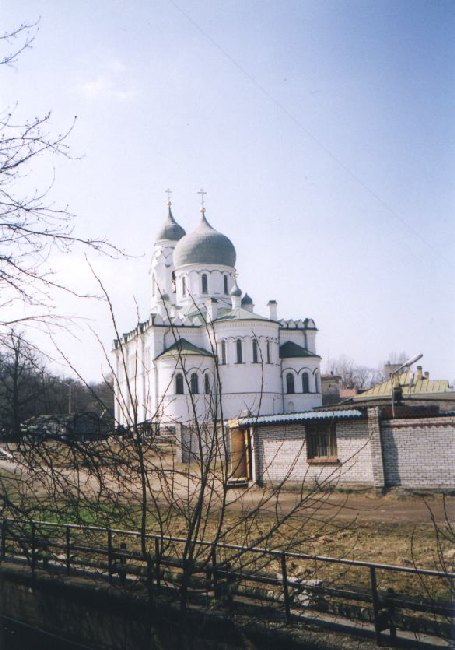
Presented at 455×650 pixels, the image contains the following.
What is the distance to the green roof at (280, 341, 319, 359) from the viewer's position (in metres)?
42.8

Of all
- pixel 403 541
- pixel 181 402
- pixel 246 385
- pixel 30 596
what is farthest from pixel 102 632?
pixel 246 385

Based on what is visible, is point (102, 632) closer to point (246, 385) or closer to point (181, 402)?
point (181, 402)

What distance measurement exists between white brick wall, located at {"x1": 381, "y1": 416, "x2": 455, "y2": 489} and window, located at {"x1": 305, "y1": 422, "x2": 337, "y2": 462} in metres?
1.83

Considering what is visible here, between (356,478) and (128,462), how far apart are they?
48.4 feet

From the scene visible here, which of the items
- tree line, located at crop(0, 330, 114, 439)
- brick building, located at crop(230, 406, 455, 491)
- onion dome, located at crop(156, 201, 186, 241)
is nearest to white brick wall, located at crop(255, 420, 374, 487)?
brick building, located at crop(230, 406, 455, 491)

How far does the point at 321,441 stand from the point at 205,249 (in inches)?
1196

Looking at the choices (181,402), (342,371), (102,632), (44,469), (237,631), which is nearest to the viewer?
(44,469)

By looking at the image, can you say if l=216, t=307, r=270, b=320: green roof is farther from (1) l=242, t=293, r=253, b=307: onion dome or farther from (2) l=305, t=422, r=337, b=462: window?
(2) l=305, t=422, r=337, b=462: window

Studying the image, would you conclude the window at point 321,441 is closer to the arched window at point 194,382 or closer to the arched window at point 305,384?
the arched window at point 194,382

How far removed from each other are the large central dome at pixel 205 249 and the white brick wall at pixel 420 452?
103 ft

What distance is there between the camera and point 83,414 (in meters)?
4.34

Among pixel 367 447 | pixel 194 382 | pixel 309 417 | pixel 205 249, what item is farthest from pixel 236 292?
pixel 367 447

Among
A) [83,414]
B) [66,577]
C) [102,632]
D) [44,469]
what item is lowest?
[102,632]

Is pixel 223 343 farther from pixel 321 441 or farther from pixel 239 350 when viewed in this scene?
pixel 321 441
